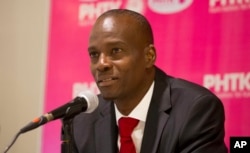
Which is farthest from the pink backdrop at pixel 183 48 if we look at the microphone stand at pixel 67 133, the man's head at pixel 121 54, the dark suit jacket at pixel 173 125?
the microphone stand at pixel 67 133

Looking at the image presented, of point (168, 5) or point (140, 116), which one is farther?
point (168, 5)

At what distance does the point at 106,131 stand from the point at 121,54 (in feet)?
1.26

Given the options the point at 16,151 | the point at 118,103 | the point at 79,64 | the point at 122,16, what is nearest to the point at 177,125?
the point at 118,103

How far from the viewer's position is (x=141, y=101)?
6.68ft

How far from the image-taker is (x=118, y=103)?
6.71ft

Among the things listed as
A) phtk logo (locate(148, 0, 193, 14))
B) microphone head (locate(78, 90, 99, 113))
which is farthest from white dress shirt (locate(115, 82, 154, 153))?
phtk logo (locate(148, 0, 193, 14))

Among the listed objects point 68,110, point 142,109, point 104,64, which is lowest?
point 142,109

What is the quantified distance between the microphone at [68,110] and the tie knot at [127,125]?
1.41 feet

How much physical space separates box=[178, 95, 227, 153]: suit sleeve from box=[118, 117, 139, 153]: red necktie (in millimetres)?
235

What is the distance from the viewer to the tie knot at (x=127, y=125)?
1.99 metres

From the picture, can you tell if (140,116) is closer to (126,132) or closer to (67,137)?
(126,132)

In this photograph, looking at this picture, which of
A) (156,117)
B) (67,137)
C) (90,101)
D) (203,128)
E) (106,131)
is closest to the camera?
(67,137)

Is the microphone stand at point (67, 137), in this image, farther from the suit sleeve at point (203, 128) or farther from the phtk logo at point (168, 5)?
the phtk logo at point (168, 5)

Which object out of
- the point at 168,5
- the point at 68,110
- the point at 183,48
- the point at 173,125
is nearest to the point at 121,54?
the point at 173,125
